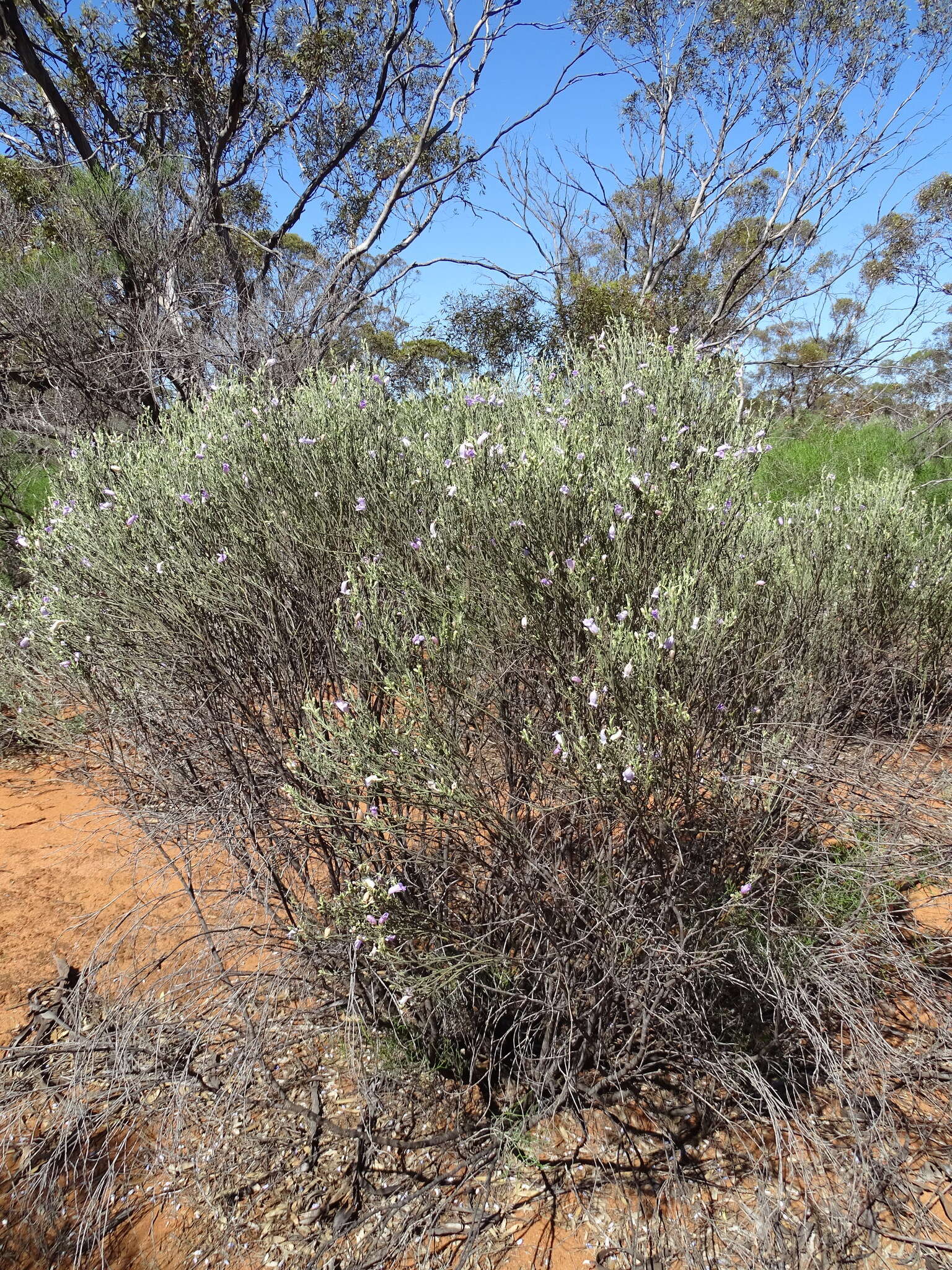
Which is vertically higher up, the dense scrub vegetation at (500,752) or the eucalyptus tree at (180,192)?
the eucalyptus tree at (180,192)

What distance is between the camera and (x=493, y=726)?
255 centimetres

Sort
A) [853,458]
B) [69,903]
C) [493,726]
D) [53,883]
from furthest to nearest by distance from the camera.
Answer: [853,458], [53,883], [69,903], [493,726]

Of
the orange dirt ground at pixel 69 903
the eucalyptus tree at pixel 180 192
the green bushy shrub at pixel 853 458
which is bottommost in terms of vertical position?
the orange dirt ground at pixel 69 903

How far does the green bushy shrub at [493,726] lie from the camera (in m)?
2.31

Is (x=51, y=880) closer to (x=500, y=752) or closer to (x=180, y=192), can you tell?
(x=500, y=752)

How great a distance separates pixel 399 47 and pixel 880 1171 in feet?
51.4

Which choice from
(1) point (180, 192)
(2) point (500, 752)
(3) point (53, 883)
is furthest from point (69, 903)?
(1) point (180, 192)

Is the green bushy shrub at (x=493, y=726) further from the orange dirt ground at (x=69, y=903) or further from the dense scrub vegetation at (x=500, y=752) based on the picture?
the orange dirt ground at (x=69, y=903)

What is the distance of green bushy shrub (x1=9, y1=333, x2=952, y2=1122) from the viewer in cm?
231

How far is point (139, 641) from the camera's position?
2.96m

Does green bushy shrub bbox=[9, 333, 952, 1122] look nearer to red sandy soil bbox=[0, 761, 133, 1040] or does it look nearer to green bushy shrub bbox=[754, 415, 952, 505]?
red sandy soil bbox=[0, 761, 133, 1040]

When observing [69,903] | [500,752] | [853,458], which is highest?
[853,458]

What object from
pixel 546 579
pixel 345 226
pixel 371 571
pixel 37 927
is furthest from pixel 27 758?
pixel 345 226

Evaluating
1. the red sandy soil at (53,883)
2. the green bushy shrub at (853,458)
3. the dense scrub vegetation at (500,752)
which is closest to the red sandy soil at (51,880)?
the red sandy soil at (53,883)
